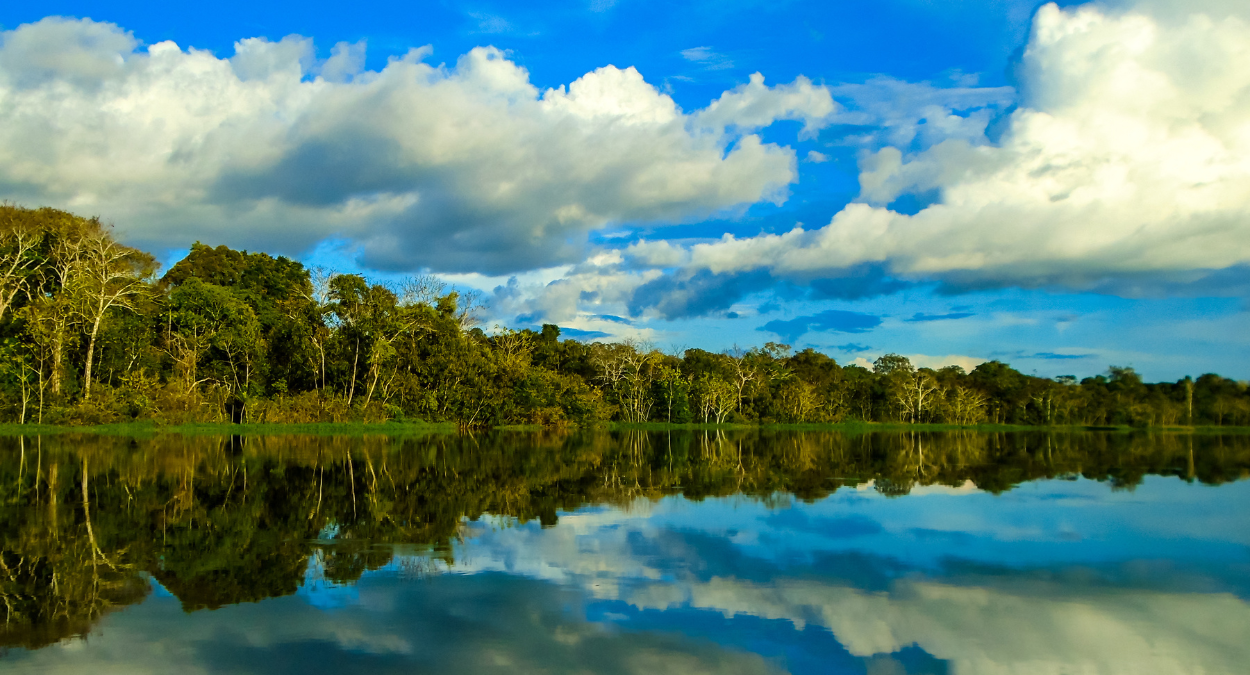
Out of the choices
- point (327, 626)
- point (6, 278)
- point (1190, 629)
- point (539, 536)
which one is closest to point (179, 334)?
point (6, 278)

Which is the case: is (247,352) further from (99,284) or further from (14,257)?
(14,257)

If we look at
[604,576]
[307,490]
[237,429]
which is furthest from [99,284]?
[604,576]

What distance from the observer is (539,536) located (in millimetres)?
13055

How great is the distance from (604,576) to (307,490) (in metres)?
11.0

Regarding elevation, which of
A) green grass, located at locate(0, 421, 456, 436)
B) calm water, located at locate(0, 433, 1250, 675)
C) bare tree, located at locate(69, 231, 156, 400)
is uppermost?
bare tree, located at locate(69, 231, 156, 400)

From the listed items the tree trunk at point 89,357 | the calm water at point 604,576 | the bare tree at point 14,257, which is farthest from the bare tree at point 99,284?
the calm water at point 604,576

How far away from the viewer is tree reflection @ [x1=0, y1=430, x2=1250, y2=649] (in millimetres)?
9859

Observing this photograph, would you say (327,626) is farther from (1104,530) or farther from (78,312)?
(78,312)

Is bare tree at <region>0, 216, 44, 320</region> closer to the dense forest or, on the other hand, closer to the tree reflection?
the dense forest

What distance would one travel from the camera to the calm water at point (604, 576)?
24.2 ft

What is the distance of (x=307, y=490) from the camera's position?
1852 centimetres

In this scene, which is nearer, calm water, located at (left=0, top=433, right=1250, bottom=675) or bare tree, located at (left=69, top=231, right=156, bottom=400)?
calm water, located at (left=0, top=433, right=1250, bottom=675)

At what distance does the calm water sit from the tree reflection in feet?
0.28

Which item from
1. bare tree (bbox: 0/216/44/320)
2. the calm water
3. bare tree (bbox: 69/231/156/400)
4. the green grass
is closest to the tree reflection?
the calm water
